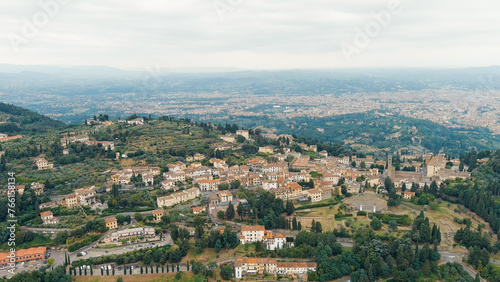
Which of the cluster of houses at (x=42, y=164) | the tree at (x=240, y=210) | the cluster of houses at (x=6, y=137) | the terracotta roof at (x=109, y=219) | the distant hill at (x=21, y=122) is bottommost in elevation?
the terracotta roof at (x=109, y=219)

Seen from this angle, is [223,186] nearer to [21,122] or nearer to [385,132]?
[21,122]

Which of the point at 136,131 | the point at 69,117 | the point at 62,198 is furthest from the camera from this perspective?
the point at 69,117

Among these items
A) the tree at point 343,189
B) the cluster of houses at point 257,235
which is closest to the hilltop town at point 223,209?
the cluster of houses at point 257,235

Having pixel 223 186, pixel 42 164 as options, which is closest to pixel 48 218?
pixel 42 164

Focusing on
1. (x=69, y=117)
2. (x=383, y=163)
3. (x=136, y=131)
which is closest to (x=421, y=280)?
(x=383, y=163)

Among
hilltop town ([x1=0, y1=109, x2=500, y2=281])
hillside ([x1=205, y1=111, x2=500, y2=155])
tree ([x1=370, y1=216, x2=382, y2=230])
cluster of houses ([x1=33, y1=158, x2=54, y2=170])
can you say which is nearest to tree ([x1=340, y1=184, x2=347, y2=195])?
hilltop town ([x1=0, y1=109, x2=500, y2=281])

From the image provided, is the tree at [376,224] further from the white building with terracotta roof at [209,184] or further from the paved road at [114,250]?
the paved road at [114,250]

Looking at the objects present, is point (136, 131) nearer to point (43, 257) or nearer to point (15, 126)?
point (15, 126)
